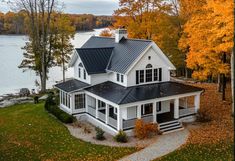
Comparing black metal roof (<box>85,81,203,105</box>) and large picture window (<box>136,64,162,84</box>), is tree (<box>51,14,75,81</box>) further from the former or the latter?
large picture window (<box>136,64,162,84</box>)

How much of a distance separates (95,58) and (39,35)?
1640 centimetres

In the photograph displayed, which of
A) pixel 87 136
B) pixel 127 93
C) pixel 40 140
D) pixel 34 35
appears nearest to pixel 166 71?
pixel 127 93

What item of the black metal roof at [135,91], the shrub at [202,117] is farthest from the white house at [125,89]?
the shrub at [202,117]

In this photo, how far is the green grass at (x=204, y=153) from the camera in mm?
17016

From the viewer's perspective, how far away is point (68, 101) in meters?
25.6

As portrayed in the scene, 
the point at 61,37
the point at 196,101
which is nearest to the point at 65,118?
the point at 196,101

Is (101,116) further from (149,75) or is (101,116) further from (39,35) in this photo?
(39,35)

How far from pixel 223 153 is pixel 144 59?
9008 mm

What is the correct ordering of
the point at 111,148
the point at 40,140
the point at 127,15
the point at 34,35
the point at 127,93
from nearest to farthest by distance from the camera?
the point at 111,148 < the point at 40,140 < the point at 127,93 < the point at 127,15 < the point at 34,35

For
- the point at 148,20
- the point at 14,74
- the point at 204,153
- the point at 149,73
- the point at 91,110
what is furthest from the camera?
the point at 14,74

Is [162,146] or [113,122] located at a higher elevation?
[113,122]

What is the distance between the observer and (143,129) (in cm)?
2034

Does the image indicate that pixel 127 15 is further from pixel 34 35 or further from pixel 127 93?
pixel 127 93

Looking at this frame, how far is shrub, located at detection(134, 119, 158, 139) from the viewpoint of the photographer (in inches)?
→ 801
